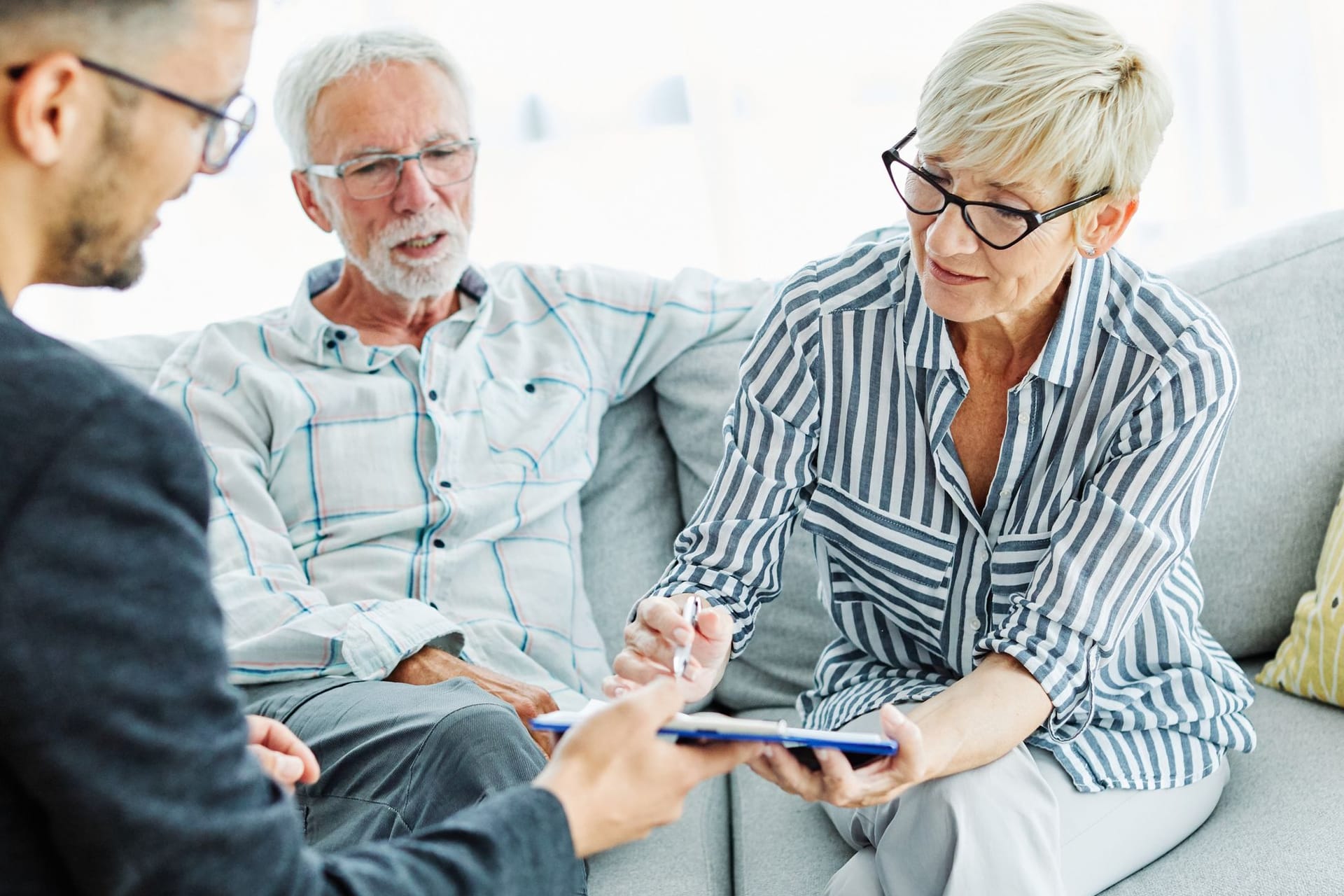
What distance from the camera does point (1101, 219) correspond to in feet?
4.54

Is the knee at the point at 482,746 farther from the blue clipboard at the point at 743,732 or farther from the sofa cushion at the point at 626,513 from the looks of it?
the sofa cushion at the point at 626,513

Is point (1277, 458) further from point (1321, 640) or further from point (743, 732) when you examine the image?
point (743, 732)

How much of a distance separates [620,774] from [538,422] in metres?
1.08

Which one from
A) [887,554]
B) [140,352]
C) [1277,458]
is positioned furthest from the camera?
[140,352]

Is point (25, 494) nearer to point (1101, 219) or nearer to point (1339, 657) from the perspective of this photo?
point (1101, 219)

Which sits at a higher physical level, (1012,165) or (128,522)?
(1012,165)

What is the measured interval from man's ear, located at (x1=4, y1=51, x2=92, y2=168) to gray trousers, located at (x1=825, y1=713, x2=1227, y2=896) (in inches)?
39.4

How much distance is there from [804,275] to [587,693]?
737 millimetres

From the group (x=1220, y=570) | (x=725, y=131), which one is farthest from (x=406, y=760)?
(x=725, y=131)

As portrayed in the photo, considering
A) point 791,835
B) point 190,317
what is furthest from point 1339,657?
point 190,317

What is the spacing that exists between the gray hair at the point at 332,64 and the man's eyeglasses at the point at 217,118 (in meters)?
1.08

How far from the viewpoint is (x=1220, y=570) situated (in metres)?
1.85

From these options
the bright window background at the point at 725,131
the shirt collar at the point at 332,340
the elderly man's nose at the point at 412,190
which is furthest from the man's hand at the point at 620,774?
the bright window background at the point at 725,131

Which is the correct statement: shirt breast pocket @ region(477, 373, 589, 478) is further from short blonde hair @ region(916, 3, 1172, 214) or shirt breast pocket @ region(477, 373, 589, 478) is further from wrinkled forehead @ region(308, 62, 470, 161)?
short blonde hair @ region(916, 3, 1172, 214)
